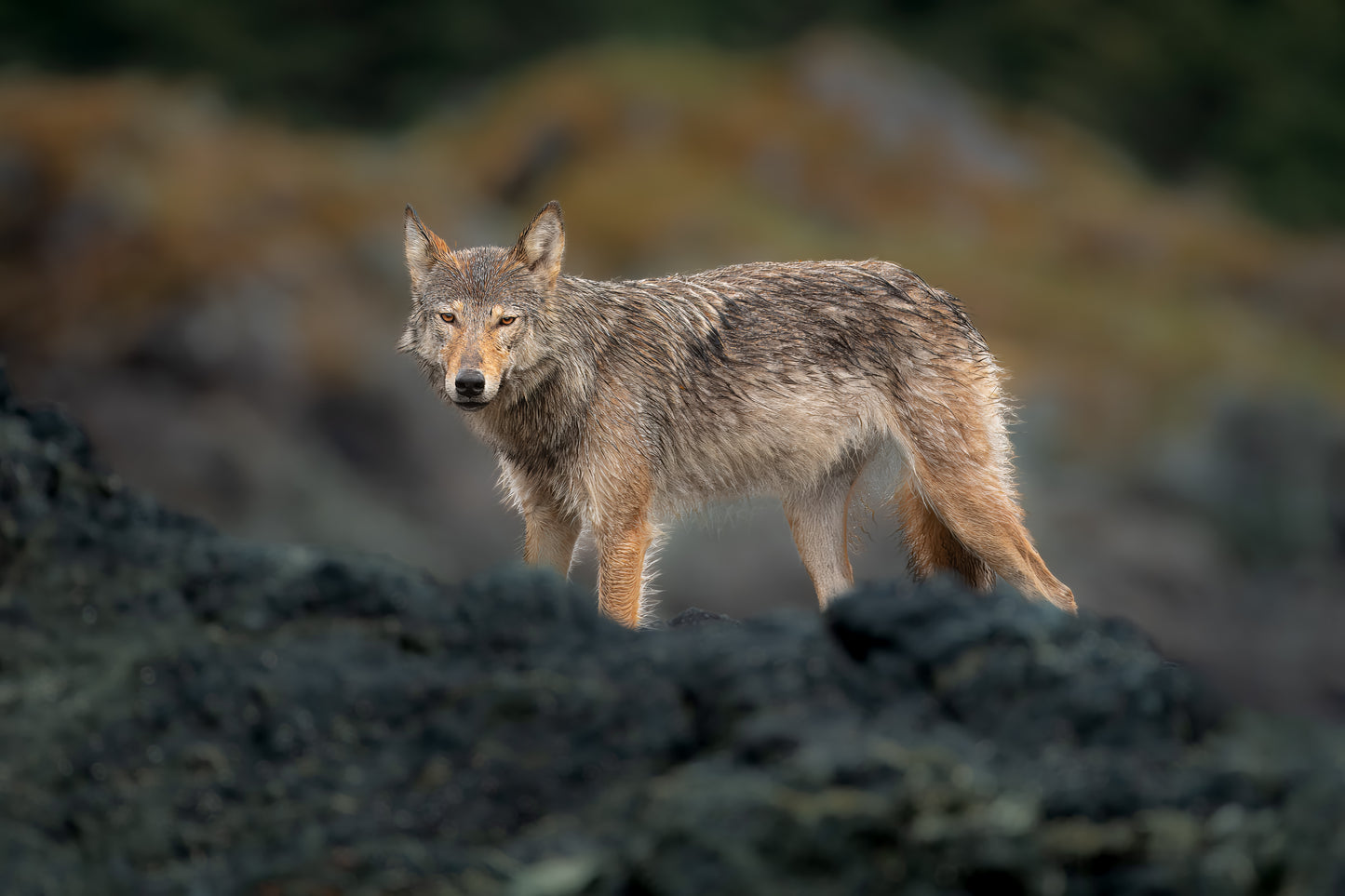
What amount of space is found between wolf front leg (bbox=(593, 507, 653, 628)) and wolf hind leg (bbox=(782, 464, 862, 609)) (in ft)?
3.97

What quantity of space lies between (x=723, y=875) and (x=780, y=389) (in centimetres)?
467

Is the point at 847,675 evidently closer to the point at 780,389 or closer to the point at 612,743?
the point at 612,743

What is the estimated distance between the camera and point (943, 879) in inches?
114

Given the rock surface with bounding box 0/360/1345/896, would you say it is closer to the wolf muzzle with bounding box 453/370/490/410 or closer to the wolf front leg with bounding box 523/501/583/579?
the wolf muzzle with bounding box 453/370/490/410

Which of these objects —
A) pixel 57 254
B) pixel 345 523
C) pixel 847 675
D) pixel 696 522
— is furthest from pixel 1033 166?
pixel 847 675

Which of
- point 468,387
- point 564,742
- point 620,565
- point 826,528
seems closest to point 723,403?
point 826,528

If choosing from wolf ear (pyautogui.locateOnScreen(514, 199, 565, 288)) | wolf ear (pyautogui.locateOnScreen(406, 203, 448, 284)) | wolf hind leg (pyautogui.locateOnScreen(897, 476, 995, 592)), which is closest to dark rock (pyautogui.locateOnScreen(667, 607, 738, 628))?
wolf hind leg (pyautogui.locateOnScreen(897, 476, 995, 592))

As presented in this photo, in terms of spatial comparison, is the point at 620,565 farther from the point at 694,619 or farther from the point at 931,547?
the point at 931,547

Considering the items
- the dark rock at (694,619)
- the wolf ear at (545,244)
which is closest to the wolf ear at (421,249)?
the wolf ear at (545,244)

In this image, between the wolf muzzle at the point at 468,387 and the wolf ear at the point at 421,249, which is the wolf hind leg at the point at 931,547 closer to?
the wolf muzzle at the point at 468,387

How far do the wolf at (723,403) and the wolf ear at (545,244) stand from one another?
10mm

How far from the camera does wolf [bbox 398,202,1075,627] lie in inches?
268

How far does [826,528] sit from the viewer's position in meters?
7.75

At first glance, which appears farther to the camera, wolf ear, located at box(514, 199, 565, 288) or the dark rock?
wolf ear, located at box(514, 199, 565, 288)
